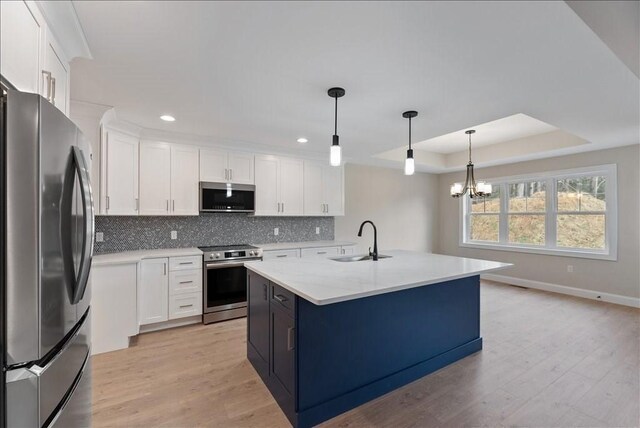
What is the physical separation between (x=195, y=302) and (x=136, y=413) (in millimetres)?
1562

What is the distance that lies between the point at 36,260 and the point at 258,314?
160 centimetres

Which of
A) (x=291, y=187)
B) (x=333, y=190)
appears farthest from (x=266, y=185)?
(x=333, y=190)

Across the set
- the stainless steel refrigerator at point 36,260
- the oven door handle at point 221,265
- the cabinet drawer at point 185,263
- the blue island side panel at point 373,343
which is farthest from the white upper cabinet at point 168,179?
the blue island side panel at point 373,343

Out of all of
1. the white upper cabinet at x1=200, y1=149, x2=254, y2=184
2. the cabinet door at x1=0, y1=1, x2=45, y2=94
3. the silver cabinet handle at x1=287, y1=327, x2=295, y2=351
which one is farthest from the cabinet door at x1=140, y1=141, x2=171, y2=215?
the silver cabinet handle at x1=287, y1=327, x2=295, y2=351

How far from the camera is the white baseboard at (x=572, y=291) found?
4.11m

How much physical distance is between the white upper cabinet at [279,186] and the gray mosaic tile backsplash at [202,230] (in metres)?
0.33

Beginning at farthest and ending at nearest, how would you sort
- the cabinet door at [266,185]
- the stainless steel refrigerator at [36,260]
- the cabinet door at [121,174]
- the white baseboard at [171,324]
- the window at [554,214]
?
the window at [554,214], the cabinet door at [266,185], the white baseboard at [171,324], the cabinet door at [121,174], the stainless steel refrigerator at [36,260]

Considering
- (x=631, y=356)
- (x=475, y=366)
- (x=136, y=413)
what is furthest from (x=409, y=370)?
(x=631, y=356)

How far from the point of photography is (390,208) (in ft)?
19.8

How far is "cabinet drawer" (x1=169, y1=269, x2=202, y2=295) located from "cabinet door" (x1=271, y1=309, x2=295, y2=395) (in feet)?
5.78

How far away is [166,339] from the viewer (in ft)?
10.2

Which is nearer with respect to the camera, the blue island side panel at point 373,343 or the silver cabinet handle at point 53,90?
the silver cabinet handle at point 53,90

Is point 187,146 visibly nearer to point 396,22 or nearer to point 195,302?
point 195,302

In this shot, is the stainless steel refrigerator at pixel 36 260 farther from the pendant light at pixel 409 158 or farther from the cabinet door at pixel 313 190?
the cabinet door at pixel 313 190
